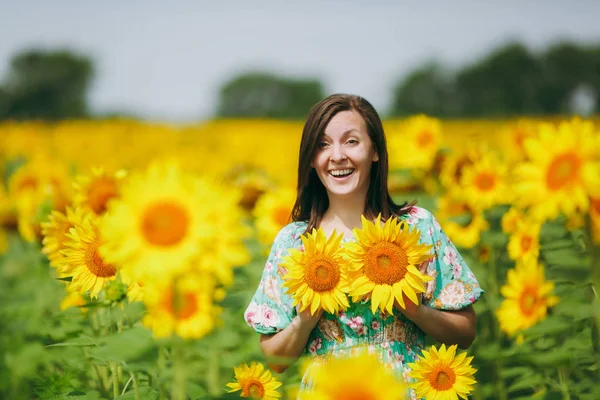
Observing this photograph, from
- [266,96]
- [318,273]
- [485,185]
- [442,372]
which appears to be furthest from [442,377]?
[266,96]

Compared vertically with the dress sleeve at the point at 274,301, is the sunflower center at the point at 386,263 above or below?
above

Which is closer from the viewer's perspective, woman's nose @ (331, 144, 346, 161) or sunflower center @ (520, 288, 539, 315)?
woman's nose @ (331, 144, 346, 161)

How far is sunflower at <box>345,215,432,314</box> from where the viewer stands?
5.88 ft

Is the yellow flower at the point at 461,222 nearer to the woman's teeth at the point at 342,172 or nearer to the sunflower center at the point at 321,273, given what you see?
the woman's teeth at the point at 342,172

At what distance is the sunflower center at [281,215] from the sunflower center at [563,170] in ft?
8.62

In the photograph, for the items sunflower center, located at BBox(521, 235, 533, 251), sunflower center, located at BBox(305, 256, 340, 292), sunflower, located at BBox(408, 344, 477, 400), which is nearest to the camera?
sunflower center, located at BBox(305, 256, 340, 292)

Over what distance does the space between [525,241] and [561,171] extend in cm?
141

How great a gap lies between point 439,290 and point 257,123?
14409mm

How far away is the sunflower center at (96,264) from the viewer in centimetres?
196

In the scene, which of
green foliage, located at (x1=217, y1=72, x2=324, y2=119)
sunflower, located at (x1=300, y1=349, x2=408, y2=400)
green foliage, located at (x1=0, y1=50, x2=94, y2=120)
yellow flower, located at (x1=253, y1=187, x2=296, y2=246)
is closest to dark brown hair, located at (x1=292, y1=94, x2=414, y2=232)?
sunflower, located at (x1=300, y1=349, x2=408, y2=400)

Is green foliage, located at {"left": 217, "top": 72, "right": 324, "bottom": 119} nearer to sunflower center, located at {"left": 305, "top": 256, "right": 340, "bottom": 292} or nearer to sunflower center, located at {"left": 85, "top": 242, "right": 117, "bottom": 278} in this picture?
sunflower center, located at {"left": 85, "top": 242, "right": 117, "bottom": 278}

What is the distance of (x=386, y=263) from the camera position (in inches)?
70.6

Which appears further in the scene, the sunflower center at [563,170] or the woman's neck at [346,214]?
the woman's neck at [346,214]

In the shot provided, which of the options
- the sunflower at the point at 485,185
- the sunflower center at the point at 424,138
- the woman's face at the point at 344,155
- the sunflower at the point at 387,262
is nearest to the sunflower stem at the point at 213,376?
the woman's face at the point at 344,155
